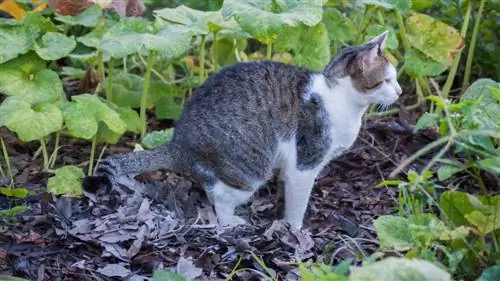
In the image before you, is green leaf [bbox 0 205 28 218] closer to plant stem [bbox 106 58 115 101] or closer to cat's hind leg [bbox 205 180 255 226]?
cat's hind leg [bbox 205 180 255 226]

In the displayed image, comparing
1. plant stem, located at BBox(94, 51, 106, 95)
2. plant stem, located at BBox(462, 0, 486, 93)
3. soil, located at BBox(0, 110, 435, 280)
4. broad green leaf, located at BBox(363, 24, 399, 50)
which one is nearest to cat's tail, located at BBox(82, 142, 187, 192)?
soil, located at BBox(0, 110, 435, 280)

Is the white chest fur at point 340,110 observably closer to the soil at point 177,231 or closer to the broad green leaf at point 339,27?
the soil at point 177,231

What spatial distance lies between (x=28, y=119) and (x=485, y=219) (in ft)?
6.27

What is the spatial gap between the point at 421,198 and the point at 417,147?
149 centimetres

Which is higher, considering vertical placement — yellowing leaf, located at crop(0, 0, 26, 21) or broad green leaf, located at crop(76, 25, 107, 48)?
broad green leaf, located at crop(76, 25, 107, 48)

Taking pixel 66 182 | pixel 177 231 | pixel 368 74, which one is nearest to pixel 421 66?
pixel 368 74

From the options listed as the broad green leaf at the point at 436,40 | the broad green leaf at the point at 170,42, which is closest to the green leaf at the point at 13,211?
the broad green leaf at the point at 170,42

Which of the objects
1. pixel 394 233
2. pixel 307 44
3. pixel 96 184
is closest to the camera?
pixel 394 233

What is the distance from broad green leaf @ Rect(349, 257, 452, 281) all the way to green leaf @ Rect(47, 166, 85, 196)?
1728mm

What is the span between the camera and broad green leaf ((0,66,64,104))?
12.1 ft

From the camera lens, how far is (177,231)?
316 centimetres

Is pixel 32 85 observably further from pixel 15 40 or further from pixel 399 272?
pixel 399 272

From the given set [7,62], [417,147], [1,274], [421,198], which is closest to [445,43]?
[417,147]

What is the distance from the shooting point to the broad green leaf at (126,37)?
11.9 feet
